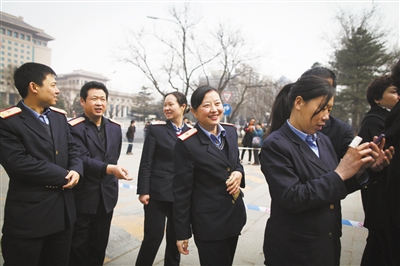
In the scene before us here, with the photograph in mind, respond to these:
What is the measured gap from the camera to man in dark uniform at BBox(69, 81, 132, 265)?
2387mm

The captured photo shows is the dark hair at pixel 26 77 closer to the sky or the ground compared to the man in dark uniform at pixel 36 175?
closer to the sky

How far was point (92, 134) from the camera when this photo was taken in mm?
2574

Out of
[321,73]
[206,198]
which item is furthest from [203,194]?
[321,73]

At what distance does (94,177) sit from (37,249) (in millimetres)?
736

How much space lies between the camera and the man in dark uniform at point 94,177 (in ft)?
7.83

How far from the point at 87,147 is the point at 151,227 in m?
0.94

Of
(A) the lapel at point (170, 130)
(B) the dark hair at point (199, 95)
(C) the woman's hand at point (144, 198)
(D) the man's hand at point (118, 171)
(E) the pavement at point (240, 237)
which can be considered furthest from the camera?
(E) the pavement at point (240, 237)

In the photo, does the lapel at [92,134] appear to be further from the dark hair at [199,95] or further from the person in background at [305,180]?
the person in background at [305,180]

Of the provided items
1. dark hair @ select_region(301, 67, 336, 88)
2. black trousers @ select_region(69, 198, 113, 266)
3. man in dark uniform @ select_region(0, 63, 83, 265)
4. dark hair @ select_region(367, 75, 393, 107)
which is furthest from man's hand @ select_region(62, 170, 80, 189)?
dark hair @ select_region(367, 75, 393, 107)

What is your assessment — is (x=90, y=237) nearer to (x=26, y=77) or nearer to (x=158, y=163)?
(x=158, y=163)

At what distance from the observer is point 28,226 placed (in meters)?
1.82

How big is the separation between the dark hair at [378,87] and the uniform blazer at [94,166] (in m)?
2.47

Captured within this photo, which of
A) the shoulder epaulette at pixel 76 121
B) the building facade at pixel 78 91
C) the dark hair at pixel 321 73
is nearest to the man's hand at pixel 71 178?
the shoulder epaulette at pixel 76 121

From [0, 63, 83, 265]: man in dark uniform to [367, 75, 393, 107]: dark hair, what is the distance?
104 inches
